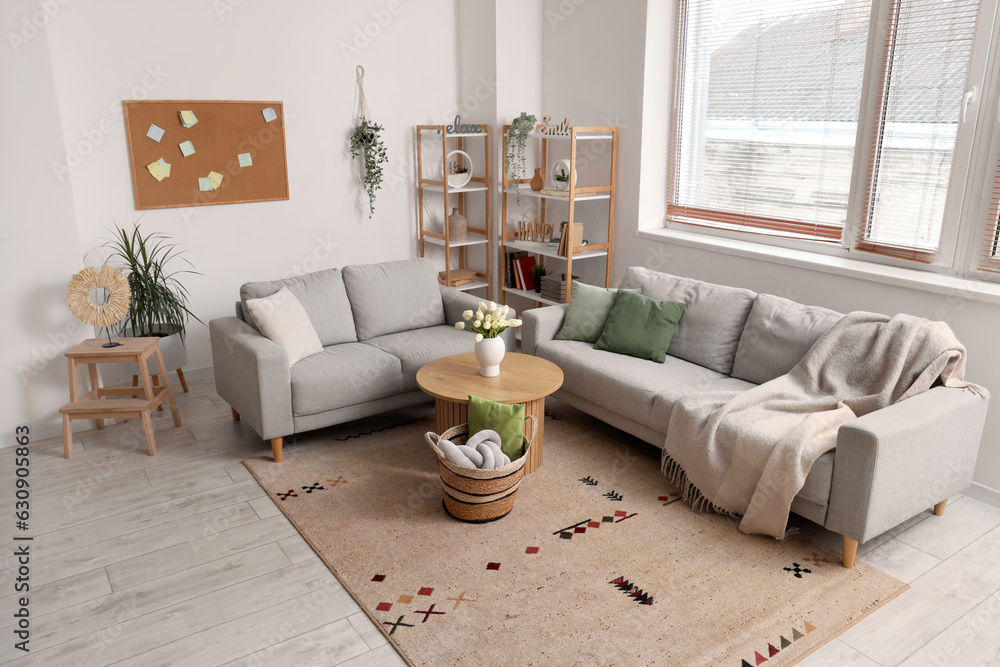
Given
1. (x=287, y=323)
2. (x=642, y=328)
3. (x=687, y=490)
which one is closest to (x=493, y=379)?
(x=642, y=328)

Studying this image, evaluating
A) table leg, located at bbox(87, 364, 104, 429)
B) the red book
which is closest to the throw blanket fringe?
the red book

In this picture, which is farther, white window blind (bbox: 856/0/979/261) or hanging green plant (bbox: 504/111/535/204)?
hanging green plant (bbox: 504/111/535/204)

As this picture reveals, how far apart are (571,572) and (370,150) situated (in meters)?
3.61

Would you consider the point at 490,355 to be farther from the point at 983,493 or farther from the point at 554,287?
the point at 983,493

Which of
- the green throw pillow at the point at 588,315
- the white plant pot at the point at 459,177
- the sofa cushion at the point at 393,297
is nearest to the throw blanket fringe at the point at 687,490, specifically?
the green throw pillow at the point at 588,315

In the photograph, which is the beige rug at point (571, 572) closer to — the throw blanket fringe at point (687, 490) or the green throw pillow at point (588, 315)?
the throw blanket fringe at point (687, 490)

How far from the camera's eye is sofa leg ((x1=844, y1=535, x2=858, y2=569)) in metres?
2.87

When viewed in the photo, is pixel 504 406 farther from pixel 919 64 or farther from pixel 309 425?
pixel 919 64

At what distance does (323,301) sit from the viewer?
4375 millimetres

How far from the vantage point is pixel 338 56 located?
5.19 metres

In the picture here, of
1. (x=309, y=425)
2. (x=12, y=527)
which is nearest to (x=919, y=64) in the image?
(x=309, y=425)

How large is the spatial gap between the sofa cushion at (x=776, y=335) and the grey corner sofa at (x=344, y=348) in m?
1.59

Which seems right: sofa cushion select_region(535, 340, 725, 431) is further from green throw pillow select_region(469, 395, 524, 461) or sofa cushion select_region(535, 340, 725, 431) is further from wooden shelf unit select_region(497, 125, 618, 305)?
wooden shelf unit select_region(497, 125, 618, 305)

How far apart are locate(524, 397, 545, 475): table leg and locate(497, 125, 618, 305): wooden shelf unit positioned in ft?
5.50
